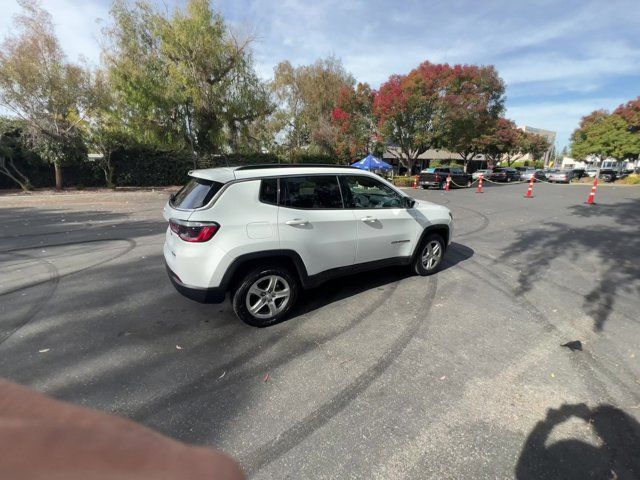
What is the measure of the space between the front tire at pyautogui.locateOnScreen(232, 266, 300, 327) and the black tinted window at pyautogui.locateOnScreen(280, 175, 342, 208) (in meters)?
0.81

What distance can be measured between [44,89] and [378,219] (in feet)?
64.7

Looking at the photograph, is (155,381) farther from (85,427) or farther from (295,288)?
(85,427)

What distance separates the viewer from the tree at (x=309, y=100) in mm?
28984

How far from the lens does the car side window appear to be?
4.35 m

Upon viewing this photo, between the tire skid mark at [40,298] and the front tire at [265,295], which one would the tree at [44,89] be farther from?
the front tire at [265,295]

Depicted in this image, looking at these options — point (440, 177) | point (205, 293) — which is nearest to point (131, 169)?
point (440, 177)

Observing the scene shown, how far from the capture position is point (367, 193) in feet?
15.6

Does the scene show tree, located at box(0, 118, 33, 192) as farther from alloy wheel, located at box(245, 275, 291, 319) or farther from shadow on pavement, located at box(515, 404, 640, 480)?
shadow on pavement, located at box(515, 404, 640, 480)

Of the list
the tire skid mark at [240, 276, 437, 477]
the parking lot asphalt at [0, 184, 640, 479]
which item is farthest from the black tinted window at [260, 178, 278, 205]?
the tire skid mark at [240, 276, 437, 477]

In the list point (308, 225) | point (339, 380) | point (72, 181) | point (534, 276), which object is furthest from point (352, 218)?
point (72, 181)

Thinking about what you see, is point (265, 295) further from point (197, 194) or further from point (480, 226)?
point (480, 226)

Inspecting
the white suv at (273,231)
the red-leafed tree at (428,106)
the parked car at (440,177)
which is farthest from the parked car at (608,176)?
the white suv at (273,231)

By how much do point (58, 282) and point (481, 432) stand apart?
5.78 metres

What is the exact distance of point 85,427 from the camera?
753 millimetres
